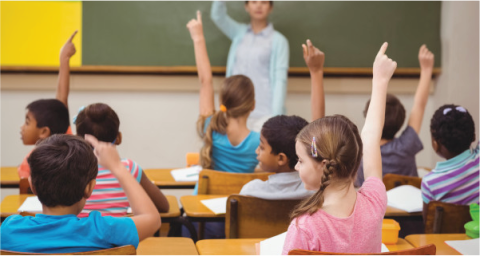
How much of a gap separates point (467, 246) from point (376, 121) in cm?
56

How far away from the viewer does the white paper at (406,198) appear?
2479 mm

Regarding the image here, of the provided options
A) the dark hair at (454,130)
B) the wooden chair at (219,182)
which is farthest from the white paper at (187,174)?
the dark hair at (454,130)

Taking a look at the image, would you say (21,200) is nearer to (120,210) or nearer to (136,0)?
(120,210)

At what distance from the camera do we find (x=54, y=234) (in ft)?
4.93

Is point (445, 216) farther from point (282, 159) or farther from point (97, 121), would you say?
point (97, 121)

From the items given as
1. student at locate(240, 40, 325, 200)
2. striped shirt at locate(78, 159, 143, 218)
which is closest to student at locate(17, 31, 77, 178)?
striped shirt at locate(78, 159, 143, 218)

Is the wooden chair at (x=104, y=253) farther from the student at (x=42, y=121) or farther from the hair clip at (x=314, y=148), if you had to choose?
the student at (x=42, y=121)

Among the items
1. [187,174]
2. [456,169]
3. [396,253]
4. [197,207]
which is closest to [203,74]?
[187,174]

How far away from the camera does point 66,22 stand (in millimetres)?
4668

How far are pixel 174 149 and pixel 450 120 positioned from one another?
2935mm

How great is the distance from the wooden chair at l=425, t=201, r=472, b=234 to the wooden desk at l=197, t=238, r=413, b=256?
0.31 meters

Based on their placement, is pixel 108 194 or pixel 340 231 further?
pixel 108 194

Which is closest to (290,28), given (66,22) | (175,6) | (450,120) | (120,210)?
(175,6)

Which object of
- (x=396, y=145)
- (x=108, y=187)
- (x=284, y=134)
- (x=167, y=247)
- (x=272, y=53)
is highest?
(x=272, y=53)
